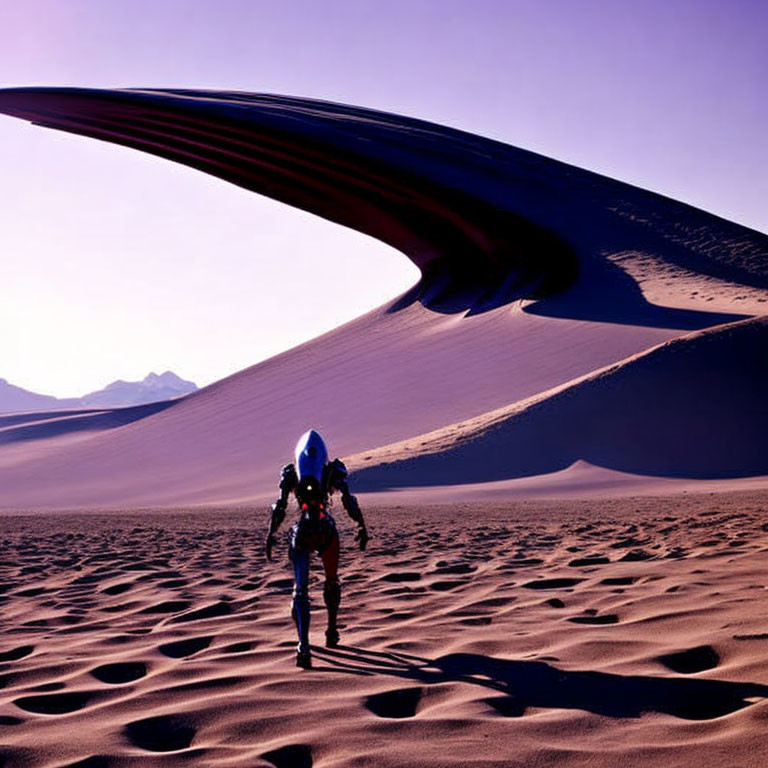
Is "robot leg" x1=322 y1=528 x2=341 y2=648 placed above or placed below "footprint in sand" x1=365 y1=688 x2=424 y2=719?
above

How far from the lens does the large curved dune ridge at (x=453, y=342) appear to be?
24844 millimetres

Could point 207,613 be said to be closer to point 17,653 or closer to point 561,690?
point 17,653

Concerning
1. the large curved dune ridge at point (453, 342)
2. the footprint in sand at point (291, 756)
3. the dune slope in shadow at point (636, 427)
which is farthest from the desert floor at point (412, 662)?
the dune slope in shadow at point (636, 427)

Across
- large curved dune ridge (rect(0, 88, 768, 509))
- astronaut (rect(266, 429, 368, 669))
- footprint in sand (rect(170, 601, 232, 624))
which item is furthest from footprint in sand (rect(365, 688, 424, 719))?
large curved dune ridge (rect(0, 88, 768, 509))

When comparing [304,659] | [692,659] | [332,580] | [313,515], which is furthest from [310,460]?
[692,659]

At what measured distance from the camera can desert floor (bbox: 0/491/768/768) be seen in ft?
11.4

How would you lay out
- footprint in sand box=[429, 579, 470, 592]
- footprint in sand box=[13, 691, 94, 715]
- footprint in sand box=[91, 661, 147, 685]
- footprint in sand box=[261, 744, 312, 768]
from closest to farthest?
footprint in sand box=[261, 744, 312, 768] < footprint in sand box=[13, 691, 94, 715] < footprint in sand box=[91, 661, 147, 685] < footprint in sand box=[429, 579, 470, 592]

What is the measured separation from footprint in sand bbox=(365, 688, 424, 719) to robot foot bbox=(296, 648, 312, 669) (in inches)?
29.9

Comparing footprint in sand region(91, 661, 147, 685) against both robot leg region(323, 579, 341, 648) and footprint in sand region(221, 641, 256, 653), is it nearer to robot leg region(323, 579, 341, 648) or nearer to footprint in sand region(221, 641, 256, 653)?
footprint in sand region(221, 641, 256, 653)

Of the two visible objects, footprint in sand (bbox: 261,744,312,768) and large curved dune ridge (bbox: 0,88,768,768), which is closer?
footprint in sand (bbox: 261,744,312,768)

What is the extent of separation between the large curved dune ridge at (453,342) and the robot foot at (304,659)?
54.3 ft

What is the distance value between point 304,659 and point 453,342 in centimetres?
3834

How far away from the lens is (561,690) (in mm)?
4195

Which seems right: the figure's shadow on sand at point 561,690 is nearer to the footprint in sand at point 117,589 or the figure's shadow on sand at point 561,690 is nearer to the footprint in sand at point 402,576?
the footprint in sand at point 402,576
